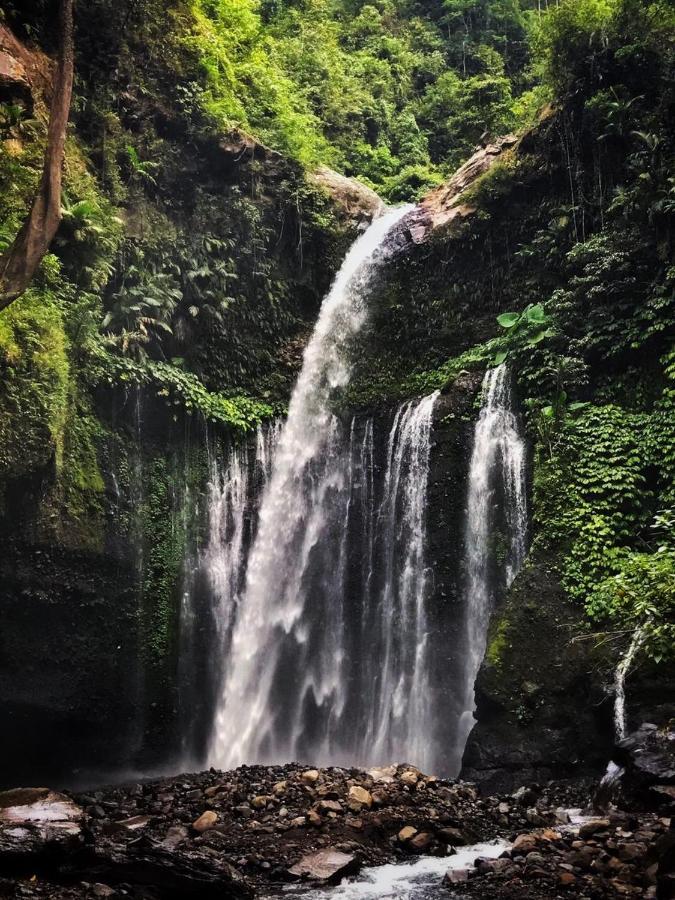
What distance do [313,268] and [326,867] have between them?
14862mm

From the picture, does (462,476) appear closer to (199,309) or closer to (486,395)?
(486,395)

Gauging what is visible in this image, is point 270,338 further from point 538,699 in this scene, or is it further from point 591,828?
point 591,828

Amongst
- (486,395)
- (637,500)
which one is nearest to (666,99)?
(486,395)

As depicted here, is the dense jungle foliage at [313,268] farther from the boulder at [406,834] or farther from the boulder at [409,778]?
the boulder at [406,834]

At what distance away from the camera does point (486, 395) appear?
13984 millimetres

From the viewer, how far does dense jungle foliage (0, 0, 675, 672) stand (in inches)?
448

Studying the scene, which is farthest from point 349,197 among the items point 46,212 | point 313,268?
point 46,212

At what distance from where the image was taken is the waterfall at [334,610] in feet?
41.5

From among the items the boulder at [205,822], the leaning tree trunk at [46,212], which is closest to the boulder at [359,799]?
the boulder at [205,822]

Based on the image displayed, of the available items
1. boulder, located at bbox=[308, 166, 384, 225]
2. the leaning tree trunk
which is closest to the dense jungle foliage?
boulder, located at bbox=[308, 166, 384, 225]

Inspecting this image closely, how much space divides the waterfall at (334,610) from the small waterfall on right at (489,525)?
2.78 feet

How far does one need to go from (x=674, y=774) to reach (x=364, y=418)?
33.2 ft

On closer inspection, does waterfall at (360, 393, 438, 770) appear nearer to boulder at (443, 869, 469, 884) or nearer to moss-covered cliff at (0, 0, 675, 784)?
moss-covered cliff at (0, 0, 675, 784)

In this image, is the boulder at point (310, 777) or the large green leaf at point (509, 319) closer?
the boulder at point (310, 777)
